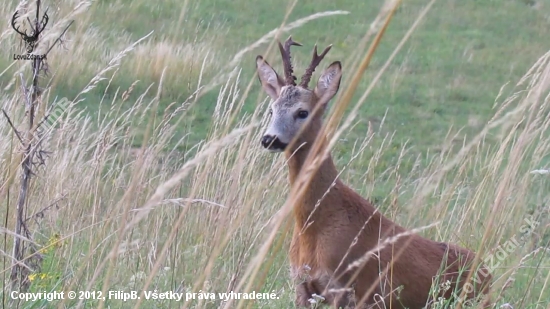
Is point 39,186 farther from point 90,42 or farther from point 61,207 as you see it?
point 90,42

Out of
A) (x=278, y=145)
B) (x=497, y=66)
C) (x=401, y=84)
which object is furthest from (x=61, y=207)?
(x=497, y=66)

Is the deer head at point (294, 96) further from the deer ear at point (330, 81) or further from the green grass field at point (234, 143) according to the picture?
the green grass field at point (234, 143)

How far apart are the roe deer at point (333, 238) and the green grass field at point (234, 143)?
0.16 meters

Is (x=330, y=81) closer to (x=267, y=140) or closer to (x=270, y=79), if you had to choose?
(x=270, y=79)

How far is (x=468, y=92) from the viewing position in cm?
1284

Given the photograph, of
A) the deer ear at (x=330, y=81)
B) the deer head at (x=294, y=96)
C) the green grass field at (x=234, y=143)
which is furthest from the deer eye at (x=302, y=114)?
the green grass field at (x=234, y=143)

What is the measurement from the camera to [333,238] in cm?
424

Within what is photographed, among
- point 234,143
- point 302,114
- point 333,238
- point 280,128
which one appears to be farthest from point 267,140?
point 234,143

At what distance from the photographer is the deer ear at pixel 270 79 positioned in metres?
4.64

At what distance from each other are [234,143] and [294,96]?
79 cm

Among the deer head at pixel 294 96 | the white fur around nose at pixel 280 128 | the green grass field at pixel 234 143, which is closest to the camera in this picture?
the green grass field at pixel 234 143

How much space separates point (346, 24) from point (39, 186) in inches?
456

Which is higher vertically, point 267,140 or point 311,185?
A: point 267,140

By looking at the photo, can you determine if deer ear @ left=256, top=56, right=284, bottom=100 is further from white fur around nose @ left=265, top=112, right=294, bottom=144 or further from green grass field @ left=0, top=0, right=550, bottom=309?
white fur around nose @ left=265, top=112, right=294, bottom=144
